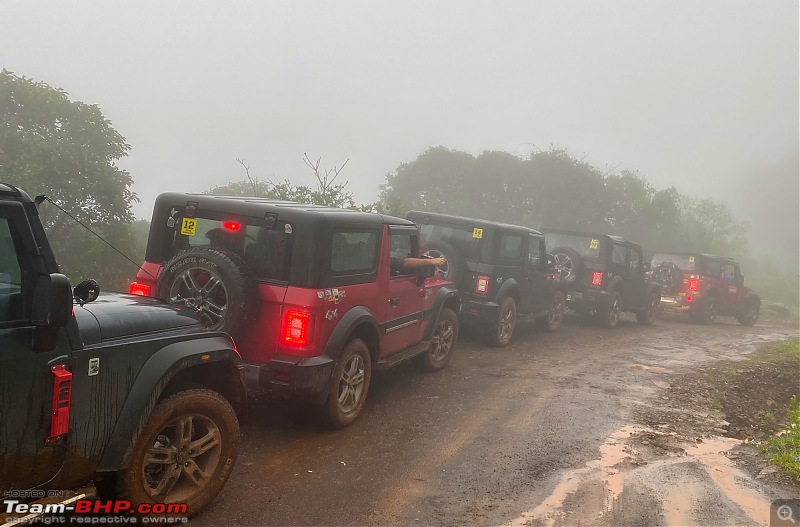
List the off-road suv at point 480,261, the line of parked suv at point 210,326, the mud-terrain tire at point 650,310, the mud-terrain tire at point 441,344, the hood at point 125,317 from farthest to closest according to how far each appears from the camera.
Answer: the mud-terrain tire at point 650,310
the off-road suv at point 480,261
the mud-terrain tire at point 441,344
the hood at point 125,317
the line of parked suv at point 210,326

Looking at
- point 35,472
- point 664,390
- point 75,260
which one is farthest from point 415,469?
point 75,260

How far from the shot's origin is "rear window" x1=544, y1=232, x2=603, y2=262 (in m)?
13.7

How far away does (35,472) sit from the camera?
2.89 m

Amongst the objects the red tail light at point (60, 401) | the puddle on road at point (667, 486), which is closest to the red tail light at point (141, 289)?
the red tail light at point (60, 401)

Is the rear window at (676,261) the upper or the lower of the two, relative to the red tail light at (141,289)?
upper

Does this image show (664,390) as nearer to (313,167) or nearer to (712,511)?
(712,511)

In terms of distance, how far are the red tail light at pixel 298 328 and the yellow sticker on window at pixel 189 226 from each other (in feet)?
4.16

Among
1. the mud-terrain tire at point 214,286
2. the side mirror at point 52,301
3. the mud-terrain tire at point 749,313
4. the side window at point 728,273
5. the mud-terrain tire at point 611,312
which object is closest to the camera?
the side mirror at point 52,301

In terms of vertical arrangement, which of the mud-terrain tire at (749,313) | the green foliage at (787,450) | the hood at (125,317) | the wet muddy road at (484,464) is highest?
the hood at (125,317)

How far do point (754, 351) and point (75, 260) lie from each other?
43.1ft

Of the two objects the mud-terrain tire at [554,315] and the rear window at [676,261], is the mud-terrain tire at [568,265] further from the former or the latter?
the rear window at [676,261]

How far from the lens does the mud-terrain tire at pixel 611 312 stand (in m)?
13.7

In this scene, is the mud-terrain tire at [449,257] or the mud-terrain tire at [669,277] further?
the mud-terrain tire at [669,277]
